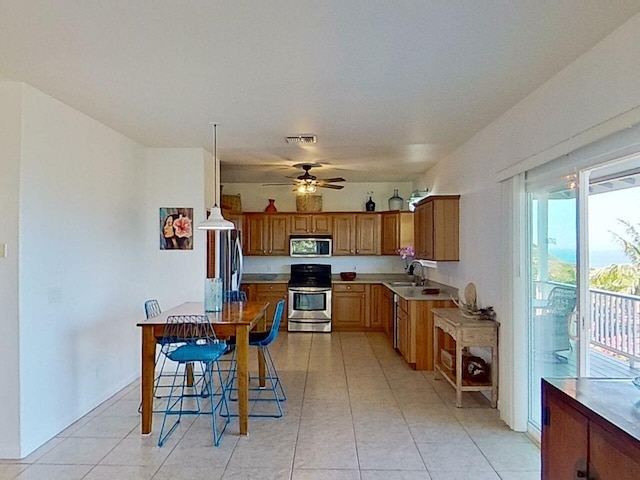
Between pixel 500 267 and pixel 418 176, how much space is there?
403 centimetres

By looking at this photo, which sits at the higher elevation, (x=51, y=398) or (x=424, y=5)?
(x=424, y=5)

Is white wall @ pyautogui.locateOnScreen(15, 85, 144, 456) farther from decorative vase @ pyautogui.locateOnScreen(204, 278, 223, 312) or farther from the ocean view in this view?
the ocean view

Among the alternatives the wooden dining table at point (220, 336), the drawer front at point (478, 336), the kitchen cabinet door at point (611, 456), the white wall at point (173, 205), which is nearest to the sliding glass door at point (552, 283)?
the drawer front at point (478, 336)

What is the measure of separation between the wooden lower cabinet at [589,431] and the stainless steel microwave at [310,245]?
6536mm

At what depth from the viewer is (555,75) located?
10.3ft

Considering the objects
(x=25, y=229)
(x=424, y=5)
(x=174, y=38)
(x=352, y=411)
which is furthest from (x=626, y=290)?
(x=25, y=229)

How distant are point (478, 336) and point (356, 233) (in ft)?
14.9

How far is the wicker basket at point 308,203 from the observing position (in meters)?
8.78

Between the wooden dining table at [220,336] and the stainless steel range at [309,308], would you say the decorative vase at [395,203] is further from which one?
the wooden dining table at [220,336]

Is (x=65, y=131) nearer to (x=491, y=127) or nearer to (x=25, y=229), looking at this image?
(x=25, y=229)

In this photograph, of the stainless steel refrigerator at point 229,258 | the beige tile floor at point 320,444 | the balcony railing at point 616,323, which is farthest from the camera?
the stainless steel refrigerator at point 229,258

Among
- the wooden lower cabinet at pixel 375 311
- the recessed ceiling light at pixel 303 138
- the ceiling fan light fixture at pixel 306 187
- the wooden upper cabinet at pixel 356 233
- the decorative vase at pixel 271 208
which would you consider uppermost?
the recessed ceiling light at pixel 303 138

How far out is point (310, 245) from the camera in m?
8.66

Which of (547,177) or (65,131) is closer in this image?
(547,177)
